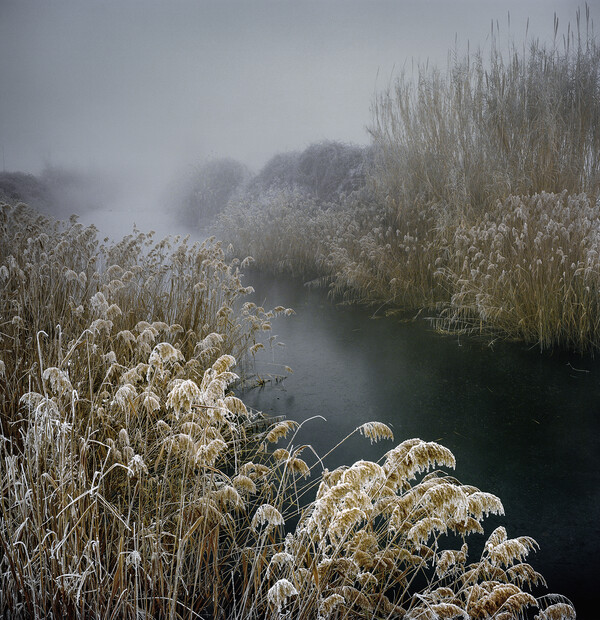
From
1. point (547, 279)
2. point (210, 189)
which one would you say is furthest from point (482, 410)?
point (210, 189)

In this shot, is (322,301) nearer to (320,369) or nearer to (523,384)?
(320,369)

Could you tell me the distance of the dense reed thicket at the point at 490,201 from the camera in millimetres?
2895

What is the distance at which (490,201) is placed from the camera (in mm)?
4020

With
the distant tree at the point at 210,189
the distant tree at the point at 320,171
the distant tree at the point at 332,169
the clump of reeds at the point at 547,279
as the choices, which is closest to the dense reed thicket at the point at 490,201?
the clump of reeds at the point at 547,279

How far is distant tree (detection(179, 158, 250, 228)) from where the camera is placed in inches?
186

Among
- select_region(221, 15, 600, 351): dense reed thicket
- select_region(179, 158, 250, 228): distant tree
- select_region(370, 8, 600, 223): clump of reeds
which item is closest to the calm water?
select_region(221, 15, 600, 351): dense reed thicket

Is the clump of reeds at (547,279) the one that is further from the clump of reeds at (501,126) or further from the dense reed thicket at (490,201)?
the clump of reeds at (501,126)

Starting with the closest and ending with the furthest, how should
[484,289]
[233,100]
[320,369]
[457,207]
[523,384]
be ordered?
[523,384]
[320,369]
[484,289]
[457,207]
[233,100]

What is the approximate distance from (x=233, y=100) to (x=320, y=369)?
2.84 m

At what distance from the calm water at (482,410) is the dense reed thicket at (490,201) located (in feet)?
1.13

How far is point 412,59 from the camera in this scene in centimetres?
455

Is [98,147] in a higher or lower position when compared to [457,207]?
higher

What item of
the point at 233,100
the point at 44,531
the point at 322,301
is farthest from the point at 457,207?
the point at 44,531

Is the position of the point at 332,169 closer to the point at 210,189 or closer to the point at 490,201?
the point at 210,189
